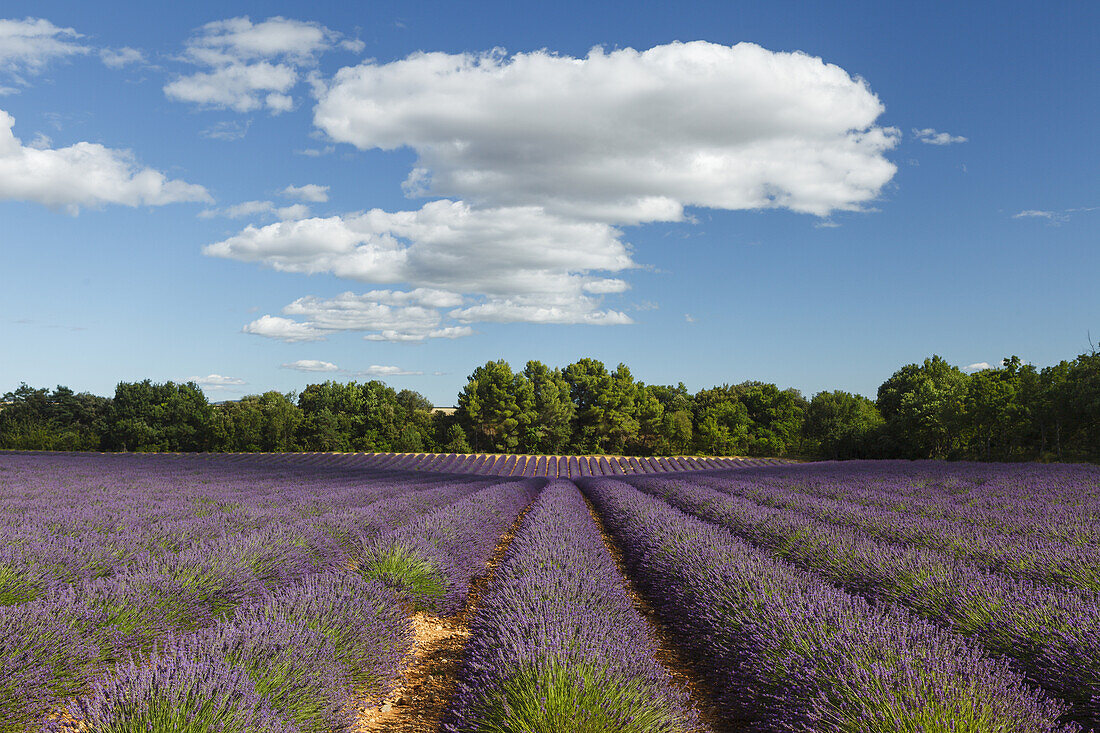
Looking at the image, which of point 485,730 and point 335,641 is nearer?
point 485,730

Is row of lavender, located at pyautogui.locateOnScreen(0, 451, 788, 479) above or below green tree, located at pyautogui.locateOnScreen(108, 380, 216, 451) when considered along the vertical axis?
below

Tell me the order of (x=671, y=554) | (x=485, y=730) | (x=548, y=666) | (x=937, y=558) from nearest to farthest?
(x=485, y=730), (x=548, y=666), (x=937, y=558), (x=671, y=554)

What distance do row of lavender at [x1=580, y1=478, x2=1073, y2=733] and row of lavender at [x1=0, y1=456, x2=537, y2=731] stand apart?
2.36 m

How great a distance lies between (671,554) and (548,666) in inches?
138

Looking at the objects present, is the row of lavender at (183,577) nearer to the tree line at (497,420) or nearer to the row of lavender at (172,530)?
the row of lavender at (172,530)

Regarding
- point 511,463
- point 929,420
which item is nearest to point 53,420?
point 511,463

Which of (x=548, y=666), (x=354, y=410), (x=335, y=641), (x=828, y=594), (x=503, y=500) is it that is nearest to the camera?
(x=548, y=666)

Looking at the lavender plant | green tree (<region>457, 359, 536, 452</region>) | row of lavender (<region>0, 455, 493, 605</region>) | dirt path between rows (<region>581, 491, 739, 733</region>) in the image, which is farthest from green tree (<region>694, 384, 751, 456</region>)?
the lavender plant

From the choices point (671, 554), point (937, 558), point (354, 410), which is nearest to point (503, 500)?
point (671, 554)

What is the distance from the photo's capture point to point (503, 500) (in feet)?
42.1

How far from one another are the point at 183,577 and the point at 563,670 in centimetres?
381

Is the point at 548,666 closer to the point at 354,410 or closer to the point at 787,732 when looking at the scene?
the point at 787,732

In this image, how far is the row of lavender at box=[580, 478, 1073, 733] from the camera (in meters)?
2.51

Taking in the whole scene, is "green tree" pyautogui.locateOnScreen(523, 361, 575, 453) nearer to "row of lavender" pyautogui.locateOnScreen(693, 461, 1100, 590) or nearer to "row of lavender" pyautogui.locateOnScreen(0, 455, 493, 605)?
"row of lavender" pyautogui.locateOnScreen(693, 461, 1100, 590)
